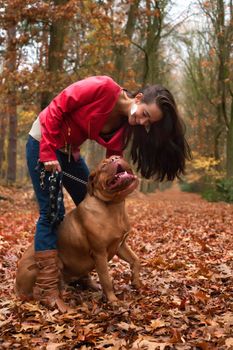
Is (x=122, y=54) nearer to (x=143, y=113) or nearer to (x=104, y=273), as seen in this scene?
(x=143, y=113)

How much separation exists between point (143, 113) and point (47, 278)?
5.29 ft

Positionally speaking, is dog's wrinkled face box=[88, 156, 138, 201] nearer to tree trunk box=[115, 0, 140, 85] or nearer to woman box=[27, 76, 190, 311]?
woman box=[27, 76, 190, 311]

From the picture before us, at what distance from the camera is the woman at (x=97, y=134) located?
3654 mm

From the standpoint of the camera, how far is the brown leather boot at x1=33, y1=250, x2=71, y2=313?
390cm

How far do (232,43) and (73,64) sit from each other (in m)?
8.80

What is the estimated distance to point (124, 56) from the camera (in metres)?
19.2

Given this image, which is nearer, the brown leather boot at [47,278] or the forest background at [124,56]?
the brown leather boot at [47,278]

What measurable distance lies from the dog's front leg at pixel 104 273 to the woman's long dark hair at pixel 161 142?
32.6 inches

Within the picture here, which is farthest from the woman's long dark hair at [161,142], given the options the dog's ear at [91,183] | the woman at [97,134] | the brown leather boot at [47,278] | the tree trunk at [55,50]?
the tree trunk at [55,50]

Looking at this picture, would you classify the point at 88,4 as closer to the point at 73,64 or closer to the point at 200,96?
the point at 73,64

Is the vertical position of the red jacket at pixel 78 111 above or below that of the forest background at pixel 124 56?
below

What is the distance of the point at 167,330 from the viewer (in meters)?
3.21

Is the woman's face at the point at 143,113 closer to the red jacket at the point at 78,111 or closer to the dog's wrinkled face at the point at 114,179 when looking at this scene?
the red jacket at the point at 78,111

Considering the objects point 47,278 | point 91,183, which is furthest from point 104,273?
A: point 91,183
